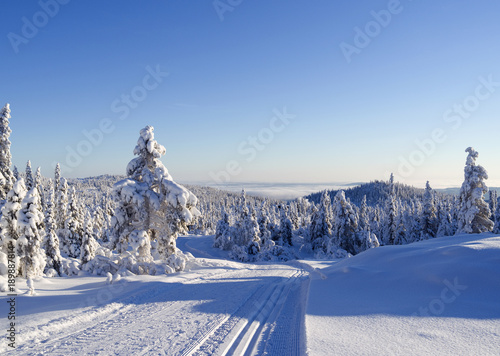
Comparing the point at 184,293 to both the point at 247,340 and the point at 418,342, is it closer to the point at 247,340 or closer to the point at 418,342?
the point at 247,340

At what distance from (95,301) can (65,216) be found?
33.2 metres

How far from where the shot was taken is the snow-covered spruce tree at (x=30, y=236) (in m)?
14.2

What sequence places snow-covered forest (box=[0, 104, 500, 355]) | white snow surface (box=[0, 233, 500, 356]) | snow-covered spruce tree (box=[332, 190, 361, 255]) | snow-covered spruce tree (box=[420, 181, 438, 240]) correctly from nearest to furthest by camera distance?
1. white snow surface (box=[0, 233, 500, 356])
2. snow-covered forest (box=[0, 104, 500, 355])
3. snow-covered spruce tree (box=[332, 190, 361, 255])
4. snow-covered spruce tree (box=[420, 181, 438, 240])

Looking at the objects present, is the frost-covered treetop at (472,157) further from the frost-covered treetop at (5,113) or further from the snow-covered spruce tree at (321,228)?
the frost-covered treetop at (5,113)

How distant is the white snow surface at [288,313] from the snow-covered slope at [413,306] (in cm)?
3

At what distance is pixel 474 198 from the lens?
29.7 metres

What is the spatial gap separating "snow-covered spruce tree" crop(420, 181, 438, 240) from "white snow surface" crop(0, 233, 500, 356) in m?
43.6

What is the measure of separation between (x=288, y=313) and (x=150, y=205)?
11976mm

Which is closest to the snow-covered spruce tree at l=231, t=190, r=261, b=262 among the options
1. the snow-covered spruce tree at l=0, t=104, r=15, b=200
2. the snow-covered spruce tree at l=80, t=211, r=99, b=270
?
the snow-covered spruce tree at l=80, t=211, r=99, b=270

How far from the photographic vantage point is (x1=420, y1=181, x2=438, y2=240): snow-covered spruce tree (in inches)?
1941

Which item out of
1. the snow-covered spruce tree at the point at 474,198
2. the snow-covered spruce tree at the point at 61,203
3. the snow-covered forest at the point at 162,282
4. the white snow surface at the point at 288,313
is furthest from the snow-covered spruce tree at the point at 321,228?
the white snow surface at the point at 288,313

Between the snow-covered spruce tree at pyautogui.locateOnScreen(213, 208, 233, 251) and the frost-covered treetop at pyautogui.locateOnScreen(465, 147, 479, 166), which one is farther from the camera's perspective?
the snow-covered spruce tree at pyautogui.locateOnScreen(213, 208, 233, 251)

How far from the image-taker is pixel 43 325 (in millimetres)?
7641

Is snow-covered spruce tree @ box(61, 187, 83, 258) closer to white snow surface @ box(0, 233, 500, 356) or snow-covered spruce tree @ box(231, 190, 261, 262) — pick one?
snow-covered spruce tree @ box(231, 190, 261, 262)
